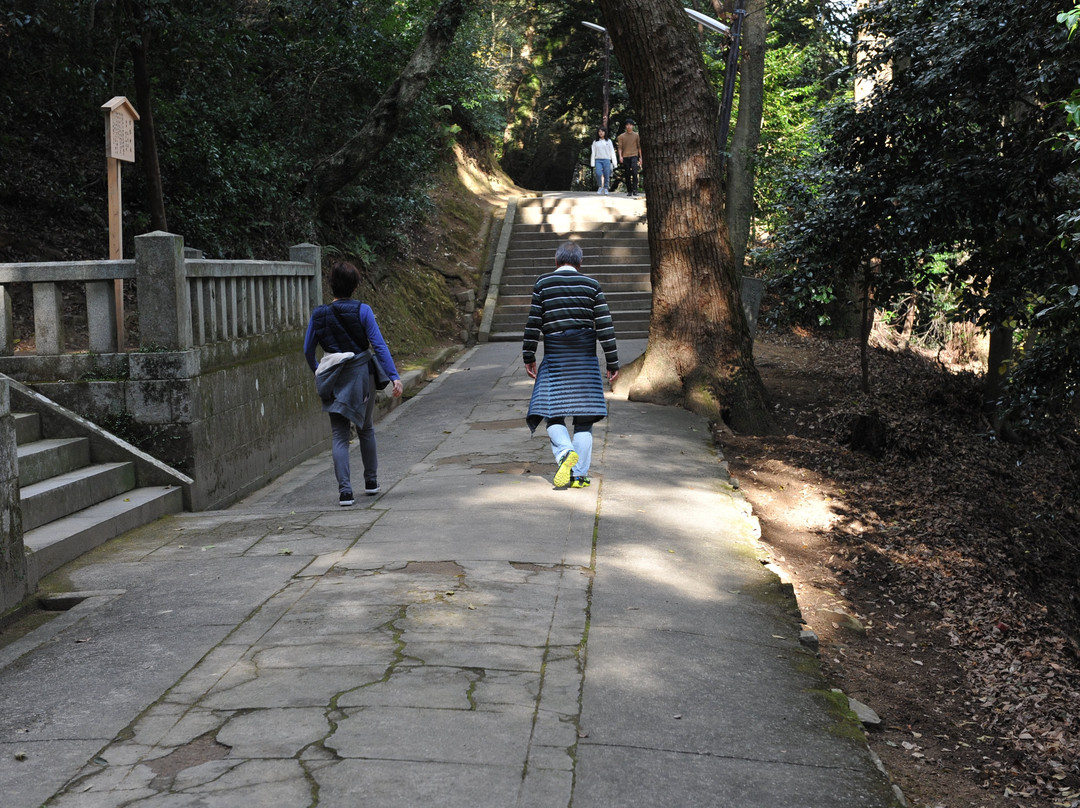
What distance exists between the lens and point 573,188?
39.3 meters

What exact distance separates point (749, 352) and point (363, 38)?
8.89m

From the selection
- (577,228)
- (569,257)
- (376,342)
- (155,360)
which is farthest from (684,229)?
(577,228)

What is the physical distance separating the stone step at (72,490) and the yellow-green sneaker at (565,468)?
3.22 meters

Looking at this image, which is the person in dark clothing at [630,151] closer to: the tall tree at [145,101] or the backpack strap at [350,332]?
the tall tree at [145,101]

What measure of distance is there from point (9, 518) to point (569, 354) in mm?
4103

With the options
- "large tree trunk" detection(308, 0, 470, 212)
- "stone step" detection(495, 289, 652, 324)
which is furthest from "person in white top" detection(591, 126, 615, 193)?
"large tree trunk" detection(308, 0, 470, 212)

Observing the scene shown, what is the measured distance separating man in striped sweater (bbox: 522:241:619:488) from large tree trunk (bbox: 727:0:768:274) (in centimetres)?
1060

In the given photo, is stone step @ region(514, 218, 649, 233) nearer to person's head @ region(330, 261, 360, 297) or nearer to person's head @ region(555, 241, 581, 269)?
person's head @ region(555, 241, 581, 269)

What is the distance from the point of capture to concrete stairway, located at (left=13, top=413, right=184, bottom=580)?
19.8 ft

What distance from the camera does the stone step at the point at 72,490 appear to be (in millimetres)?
6215

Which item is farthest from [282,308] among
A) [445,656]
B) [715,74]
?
[715,74]

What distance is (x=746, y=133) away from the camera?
717 inches

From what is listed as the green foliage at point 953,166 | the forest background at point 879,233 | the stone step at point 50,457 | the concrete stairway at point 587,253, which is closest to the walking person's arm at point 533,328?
the forest background at point 879,233

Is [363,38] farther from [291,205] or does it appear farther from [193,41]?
[193,41]
